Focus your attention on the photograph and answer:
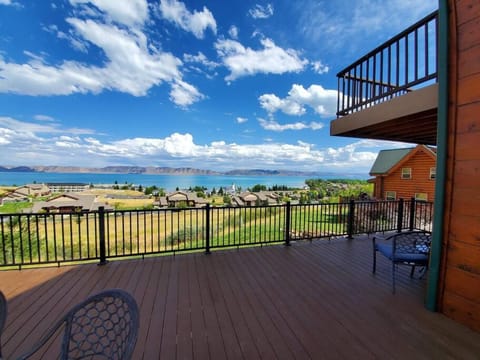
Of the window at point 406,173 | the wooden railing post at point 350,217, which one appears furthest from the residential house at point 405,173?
the wooden railing post at point 350,217

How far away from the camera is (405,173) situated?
42.8 ft

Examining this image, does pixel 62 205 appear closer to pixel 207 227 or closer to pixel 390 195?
pixel 207 227

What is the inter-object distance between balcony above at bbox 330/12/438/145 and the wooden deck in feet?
7.84

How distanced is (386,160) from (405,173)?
2.18m

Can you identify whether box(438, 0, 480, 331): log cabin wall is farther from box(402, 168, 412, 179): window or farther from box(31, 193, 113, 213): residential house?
box(402, 168, 412, 179): window

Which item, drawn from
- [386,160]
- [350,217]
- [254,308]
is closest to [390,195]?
[386,160]

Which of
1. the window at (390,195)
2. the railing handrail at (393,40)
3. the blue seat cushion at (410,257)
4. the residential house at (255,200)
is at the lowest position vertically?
the residential house at (255,200)

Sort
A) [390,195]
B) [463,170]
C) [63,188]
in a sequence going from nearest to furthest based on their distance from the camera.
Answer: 1. [463,170]
2. [390,195]
3. [63,188]

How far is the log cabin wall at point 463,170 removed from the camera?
1902 millimetres

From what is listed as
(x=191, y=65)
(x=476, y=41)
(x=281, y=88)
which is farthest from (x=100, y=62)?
(x=476, y=41)

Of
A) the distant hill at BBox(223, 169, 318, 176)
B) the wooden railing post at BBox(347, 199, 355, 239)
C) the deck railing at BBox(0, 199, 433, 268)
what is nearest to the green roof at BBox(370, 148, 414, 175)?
the deck railing at BBox(0, 199, 433, 268)

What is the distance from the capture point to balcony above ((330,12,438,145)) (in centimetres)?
265

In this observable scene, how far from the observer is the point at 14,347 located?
1.70 meters

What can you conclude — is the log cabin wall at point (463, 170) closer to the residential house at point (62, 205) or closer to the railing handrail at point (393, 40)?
the railing handrail at point (393, 40)
